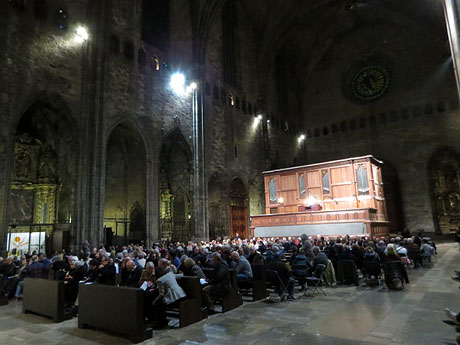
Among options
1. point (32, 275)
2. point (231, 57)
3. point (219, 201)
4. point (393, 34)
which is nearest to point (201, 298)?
point (32, 275)

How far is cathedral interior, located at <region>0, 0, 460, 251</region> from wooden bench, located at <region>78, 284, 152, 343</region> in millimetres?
7102

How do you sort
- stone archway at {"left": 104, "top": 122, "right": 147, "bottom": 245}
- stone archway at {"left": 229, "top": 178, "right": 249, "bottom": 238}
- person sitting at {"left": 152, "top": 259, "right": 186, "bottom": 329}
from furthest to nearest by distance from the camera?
1. stone archway at {"left": 229, "top": 178, "right": 249, "bottom": 238}
2. stone archway at {"left": 104, "top": 122, "right": 147, "bottom": 245}
3. person sitting at {"left": 152, "top": 259, "right": 186, "bottom": 329}

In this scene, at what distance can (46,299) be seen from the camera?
6742 mm

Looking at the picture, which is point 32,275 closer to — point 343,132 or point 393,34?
point 343,132

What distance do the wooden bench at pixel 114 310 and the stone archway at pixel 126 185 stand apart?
12176mm

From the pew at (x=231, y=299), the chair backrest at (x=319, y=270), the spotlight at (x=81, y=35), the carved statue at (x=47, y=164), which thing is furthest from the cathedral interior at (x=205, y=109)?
the pew at (x=231, y=299)

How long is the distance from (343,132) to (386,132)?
3.67 meters

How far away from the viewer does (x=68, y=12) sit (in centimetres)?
1561

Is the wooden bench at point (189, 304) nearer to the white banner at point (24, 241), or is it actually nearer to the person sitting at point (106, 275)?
the person sitting at point (106, 275)

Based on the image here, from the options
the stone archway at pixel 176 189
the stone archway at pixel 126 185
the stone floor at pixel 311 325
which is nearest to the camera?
the stone floor at pixel 311 325

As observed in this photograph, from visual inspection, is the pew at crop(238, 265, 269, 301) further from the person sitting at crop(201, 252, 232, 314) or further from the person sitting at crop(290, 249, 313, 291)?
the person sitting at crop(201, 252, 232, 314)

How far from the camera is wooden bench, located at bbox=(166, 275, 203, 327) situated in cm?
586

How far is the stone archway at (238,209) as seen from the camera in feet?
80.0

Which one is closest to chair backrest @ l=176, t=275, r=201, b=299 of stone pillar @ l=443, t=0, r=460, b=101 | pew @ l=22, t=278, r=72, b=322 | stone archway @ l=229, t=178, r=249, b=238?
pew @ l=22, t=278, r=72, b=322
